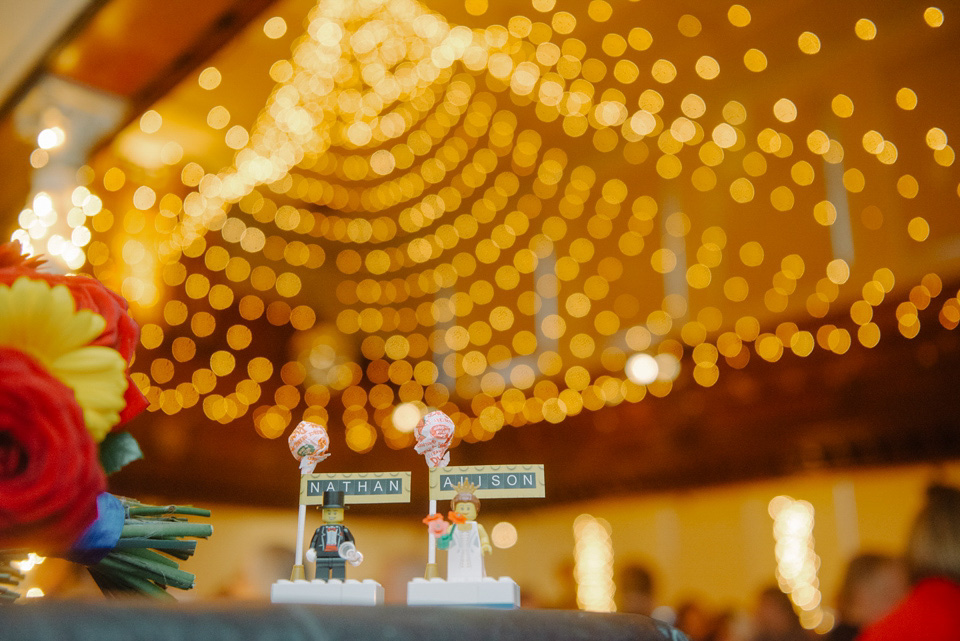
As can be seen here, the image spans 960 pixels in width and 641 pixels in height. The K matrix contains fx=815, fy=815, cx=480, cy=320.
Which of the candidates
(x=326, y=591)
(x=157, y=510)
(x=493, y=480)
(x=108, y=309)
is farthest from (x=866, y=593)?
(x=108, y=309)

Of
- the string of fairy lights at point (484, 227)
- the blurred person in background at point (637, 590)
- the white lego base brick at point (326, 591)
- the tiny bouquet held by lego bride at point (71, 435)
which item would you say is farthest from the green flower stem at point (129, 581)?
the blurred person in background at point (637, 590)

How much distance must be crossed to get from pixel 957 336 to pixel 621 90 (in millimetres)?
2461

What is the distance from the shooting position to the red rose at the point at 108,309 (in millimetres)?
511

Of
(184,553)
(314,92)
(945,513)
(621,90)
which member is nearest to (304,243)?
(314,92)

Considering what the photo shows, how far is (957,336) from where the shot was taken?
14.2ft

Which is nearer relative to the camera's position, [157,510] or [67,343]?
[67,343]

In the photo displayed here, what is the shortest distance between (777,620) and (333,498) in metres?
3.57

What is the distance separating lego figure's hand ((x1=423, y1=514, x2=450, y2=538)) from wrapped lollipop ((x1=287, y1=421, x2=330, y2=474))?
138mm

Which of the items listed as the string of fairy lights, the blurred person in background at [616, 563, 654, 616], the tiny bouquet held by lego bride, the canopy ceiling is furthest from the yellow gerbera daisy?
the blurred person in background at [616, 563, 654, 616]

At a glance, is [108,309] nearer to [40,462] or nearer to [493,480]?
[40,462]

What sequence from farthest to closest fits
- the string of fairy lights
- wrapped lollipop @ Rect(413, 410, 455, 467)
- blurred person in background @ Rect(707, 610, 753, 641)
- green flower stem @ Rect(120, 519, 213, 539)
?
1. the string of fairy lights
2. blurred person in background @ Rect(707, 610, 753, 641)
3. wrapped lollipop @ Rect(413, 410, 455, 467)
4. green flower stem @ Rect(120, 519, 213, 539)

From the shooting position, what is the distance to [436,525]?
892 mm

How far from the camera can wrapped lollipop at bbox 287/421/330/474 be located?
0.92 m

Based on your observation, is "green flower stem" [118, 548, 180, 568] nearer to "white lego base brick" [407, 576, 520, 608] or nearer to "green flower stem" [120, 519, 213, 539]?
"green flower stem" [120, 519, 213, 539]
